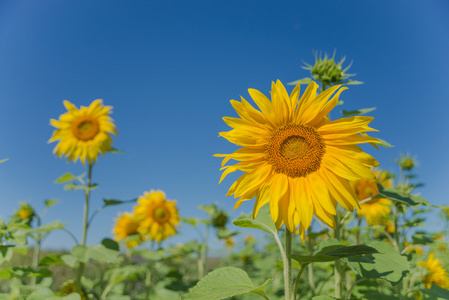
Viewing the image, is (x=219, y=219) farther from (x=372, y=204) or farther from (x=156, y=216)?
(x=372, y=204)

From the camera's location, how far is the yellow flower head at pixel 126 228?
554cm

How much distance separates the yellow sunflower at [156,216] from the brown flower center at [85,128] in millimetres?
1344

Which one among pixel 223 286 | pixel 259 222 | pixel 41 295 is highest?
pixel 259 222

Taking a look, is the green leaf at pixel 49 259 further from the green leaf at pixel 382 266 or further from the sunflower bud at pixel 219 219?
the green leaf at pixel 382 266

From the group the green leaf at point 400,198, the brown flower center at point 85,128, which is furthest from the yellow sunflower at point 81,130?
the green leaf at point 400,198

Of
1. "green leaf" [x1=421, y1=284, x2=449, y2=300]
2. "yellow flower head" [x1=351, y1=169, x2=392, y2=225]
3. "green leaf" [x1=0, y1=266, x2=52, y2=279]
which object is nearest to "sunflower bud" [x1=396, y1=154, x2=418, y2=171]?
"yellow flower head" [x1=351, y1=169, x2=392, y2=225]

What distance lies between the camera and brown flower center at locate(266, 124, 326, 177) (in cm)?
189

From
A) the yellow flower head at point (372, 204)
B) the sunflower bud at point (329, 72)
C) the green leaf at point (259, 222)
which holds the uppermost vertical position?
the sunflower bud at point (329, 72)

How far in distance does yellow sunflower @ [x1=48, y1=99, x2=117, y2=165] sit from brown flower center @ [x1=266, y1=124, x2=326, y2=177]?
8.64ft

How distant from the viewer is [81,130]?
165 inches

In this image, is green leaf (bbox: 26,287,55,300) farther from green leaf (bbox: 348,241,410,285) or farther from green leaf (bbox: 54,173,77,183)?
green leaf (bbox: 348,241,410,285)

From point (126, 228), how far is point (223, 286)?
4092 millimetres

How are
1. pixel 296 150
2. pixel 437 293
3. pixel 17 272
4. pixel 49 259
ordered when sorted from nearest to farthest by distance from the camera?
pixel 296 150
pixel 437 293
pixel 17 272
pixel 49 259

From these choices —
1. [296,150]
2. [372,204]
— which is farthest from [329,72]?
[372,204]
